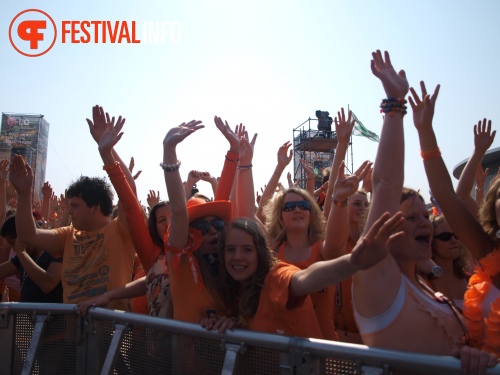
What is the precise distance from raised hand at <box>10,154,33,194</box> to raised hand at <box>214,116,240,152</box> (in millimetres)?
1459

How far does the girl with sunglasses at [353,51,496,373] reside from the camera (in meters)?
1.58

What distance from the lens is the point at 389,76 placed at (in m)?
1.89

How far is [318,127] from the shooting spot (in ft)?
75.5

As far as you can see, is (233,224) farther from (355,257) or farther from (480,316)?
(480,316)

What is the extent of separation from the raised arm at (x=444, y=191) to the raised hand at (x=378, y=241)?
30.0 inches

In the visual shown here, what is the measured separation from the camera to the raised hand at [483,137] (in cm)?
314

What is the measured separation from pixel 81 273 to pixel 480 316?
8.35 feet

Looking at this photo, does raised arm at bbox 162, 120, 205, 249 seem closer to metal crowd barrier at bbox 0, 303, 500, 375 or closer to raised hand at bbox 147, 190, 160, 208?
metal crowd barrier at bbox 0, 303, 500, 375

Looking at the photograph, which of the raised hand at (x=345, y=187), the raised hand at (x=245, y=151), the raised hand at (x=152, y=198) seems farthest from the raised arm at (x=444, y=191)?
the raised hand at (x=152, y=198)

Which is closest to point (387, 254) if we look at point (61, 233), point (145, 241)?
point (145, 241)

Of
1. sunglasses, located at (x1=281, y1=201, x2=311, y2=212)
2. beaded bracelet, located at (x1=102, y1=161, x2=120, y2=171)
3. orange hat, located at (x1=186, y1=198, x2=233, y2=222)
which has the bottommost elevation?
orange hat, located at (x1=186, y1=198, x2=233, y2=222)

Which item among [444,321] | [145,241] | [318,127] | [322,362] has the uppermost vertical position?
[318,127]

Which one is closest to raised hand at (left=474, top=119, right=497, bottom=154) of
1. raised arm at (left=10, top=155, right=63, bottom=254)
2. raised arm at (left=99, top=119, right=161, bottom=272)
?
raised arm at (left=99, top=119, right=161, bottom=272)

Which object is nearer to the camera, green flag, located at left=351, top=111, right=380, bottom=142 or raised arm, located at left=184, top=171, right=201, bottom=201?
raised arm, located at left=184, top=171, right=201, bottom=201
